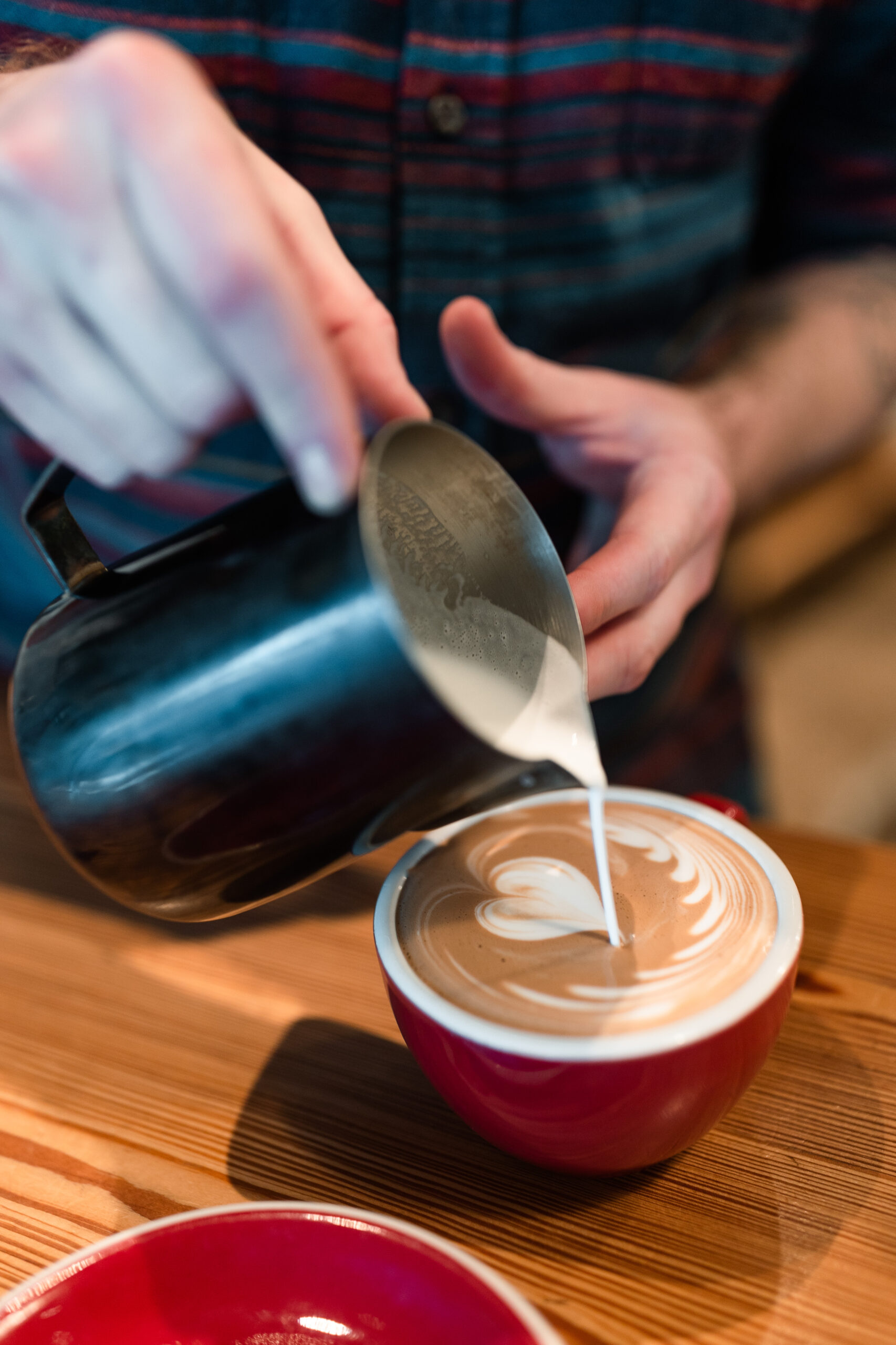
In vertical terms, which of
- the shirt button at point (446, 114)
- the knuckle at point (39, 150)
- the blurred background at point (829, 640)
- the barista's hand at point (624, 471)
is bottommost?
the blurred background at point (829, 640)

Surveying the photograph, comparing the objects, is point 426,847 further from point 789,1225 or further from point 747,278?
point 747,278

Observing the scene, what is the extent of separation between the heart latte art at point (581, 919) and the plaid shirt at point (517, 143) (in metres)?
0.53

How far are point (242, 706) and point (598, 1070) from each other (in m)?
0.27

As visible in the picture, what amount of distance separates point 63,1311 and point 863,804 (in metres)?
2.36

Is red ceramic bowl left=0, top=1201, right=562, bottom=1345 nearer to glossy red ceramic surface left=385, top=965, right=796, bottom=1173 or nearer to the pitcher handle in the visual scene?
glossy red ceramic surface left=385, top=965, right=796, bottom=1173

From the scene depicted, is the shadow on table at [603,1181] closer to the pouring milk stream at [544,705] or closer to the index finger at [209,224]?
the pouring milk stream at [544,705]

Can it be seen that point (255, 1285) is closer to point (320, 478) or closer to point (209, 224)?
point (320, 478)

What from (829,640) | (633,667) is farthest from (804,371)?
(829,640)

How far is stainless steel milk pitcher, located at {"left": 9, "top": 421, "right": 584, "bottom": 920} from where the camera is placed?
19.9 inches

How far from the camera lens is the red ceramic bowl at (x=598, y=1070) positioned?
1.86 feet

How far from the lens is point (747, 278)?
1.67 metres

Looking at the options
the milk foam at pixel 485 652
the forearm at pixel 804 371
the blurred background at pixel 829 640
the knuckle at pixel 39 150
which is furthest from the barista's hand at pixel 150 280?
the blurred background at pixel 829 640

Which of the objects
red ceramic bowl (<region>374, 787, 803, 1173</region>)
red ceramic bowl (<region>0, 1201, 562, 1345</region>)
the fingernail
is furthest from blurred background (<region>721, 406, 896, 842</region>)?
the fingernail

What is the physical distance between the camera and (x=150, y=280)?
479 mm
